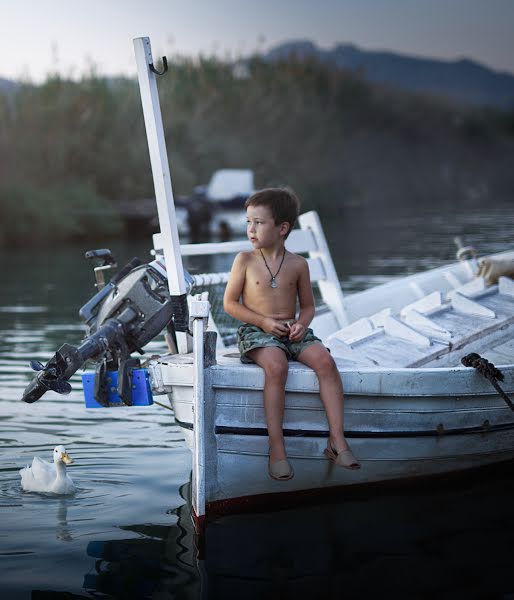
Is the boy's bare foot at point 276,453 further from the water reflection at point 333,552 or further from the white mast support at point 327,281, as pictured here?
the white mast support at point 327,281

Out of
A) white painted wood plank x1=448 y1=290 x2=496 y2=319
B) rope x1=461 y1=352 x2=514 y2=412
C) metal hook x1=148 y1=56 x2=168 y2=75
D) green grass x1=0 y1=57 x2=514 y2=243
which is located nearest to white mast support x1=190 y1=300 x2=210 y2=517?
metal hook x1=148 y1=56 x2=168 y2=75

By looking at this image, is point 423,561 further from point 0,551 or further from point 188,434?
point 0,551

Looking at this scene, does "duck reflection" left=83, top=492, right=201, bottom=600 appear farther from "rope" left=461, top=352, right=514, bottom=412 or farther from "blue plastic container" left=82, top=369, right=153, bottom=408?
"rope" left=461, top=352, right=514, bottom=412

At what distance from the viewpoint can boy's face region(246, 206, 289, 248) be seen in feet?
16.7

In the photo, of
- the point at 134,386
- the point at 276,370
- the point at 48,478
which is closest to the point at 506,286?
the point at 276,370

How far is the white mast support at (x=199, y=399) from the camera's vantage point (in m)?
4.78

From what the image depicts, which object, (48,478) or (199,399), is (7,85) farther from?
(199,399)

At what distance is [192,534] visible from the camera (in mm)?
5172

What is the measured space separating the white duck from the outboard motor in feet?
2.19

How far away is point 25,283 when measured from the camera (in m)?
18.2

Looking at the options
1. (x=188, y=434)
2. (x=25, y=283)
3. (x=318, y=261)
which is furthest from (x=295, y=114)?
(x=188, y=434)

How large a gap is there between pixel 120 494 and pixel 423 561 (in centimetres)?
191

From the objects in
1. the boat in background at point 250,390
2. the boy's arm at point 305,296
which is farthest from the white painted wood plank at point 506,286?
the boy's arm at point 305,296

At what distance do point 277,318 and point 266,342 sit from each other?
0.64ft
